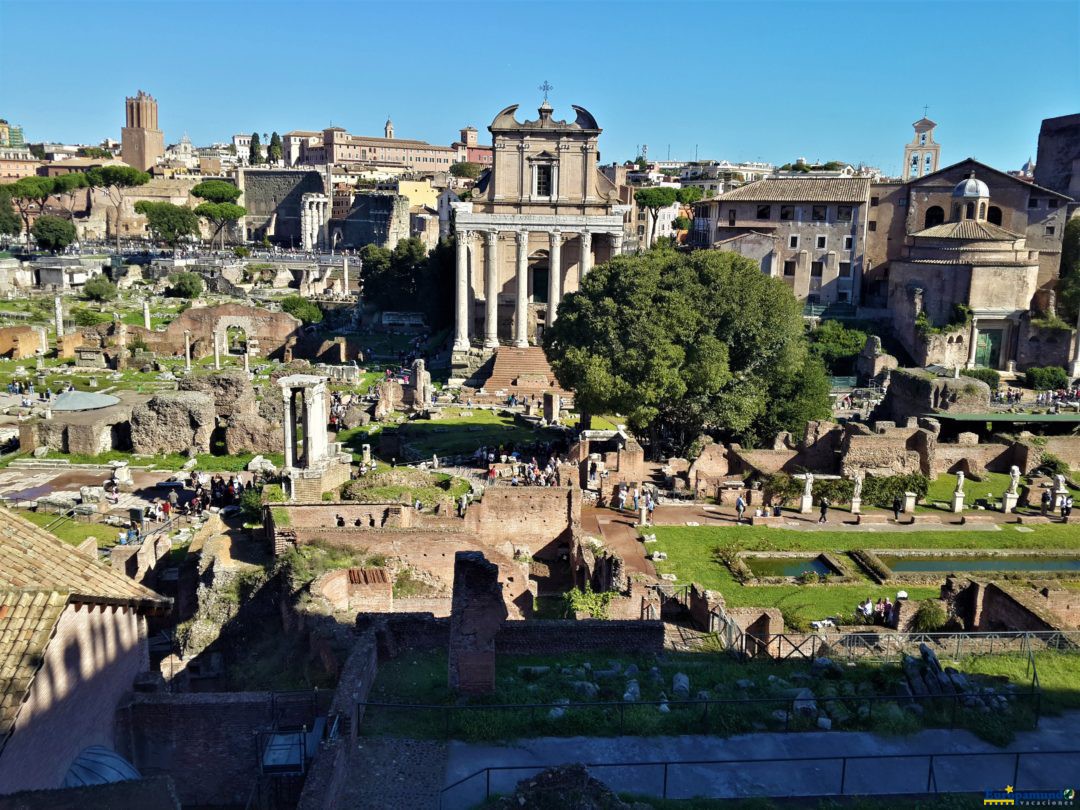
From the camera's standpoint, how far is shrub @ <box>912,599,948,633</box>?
19.2 meters

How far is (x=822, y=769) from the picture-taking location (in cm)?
1120

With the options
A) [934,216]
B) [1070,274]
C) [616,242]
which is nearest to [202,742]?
[616,242]

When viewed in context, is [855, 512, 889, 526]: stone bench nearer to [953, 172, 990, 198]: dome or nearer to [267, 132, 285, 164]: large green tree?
[953, 172, 990, 198]: dome

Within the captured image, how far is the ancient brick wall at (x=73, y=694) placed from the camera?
10094mm

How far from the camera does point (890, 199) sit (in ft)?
192

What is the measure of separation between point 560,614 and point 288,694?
795 centimetres

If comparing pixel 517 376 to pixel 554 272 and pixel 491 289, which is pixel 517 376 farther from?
pixel 554 272

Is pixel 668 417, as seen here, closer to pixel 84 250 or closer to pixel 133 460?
pixel 133 460

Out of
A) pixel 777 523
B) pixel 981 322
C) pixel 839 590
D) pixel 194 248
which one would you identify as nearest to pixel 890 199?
pixel 981 322

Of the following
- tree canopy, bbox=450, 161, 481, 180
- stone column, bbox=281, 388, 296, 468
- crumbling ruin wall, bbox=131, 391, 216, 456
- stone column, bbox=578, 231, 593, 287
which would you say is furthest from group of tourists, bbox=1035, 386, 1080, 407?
tree canopy, bbox=450, 161, 481, 180

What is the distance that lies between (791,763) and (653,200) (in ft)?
276

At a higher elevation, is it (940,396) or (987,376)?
(987,376)

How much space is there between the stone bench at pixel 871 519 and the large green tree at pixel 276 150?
15207 centimetres

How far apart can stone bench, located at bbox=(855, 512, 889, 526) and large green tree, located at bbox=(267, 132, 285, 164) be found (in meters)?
152
